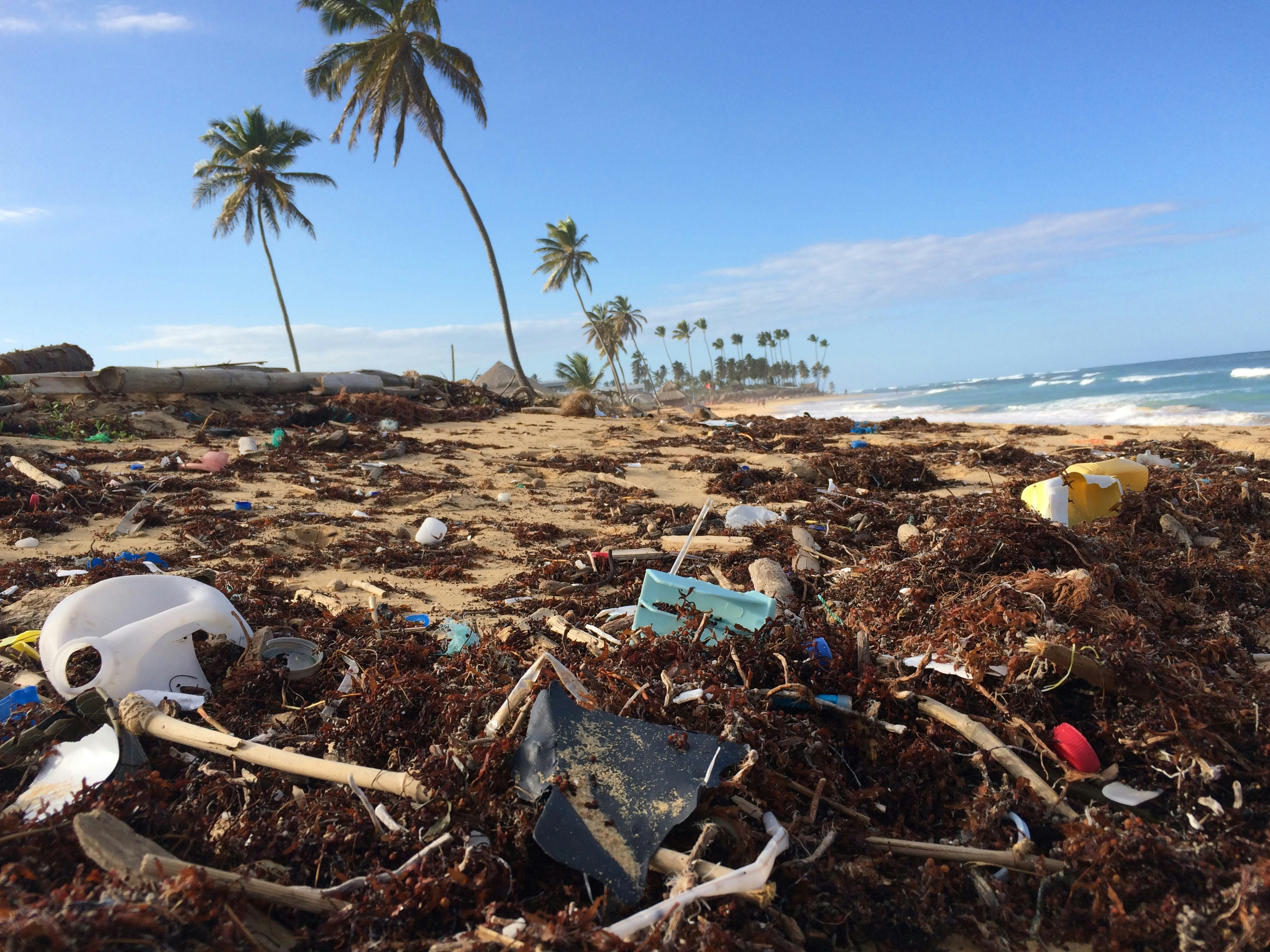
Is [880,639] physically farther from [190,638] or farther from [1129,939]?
[190,638]

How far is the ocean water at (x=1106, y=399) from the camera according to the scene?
1916 cm

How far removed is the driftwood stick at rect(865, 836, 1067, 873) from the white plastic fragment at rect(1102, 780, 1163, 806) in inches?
13.4

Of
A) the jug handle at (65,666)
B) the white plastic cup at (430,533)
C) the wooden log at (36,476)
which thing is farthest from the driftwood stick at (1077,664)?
the wooden log at (36,476)

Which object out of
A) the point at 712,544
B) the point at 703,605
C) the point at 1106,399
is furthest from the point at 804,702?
the point at 1106,399

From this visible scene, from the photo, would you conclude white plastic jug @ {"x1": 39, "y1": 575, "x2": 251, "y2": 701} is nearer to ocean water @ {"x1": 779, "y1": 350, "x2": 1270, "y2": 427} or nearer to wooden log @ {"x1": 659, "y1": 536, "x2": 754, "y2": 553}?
wooden log @ {"x1": 659, "y1": 536, "x2": 754, "y2": 553}

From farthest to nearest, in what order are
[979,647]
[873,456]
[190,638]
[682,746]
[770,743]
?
[873,456]
[190,638]
[979,647]
[770,743]
[682,746]

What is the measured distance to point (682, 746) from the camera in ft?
6.27

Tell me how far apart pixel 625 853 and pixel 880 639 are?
1.60 meters

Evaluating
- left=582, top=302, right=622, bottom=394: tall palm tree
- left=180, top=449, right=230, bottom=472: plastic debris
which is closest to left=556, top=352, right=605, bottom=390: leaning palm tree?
left=582, top=302, right=622, bottom=394: tall palm tree

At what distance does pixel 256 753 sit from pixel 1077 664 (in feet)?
9.03

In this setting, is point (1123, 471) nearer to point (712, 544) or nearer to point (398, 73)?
point (712, 544)

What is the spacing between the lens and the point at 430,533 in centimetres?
565

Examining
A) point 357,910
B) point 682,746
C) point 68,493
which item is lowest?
point 357,910

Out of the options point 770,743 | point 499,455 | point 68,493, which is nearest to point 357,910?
point 770,743
